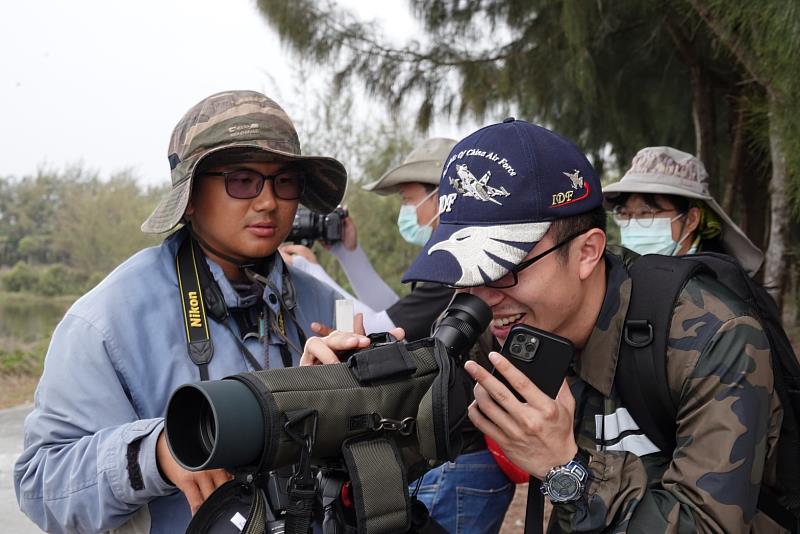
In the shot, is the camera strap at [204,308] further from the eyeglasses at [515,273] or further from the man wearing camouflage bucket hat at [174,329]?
the eyeglasses at [515,273]

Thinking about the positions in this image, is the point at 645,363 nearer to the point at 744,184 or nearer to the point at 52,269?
the point at 744,184

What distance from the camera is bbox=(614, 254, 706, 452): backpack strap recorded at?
1.64 m

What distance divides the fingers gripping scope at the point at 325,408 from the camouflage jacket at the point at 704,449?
37 cm

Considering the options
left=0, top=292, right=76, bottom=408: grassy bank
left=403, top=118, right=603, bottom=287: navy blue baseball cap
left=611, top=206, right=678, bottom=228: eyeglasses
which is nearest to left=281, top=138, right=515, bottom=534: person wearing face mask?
→ left=403, top=118, right=603, bottom=287: navy blue baseball cap

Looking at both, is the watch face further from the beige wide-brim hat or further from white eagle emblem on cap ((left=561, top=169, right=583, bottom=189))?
the beige wide-brim hat

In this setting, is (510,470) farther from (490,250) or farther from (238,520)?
(238,520)

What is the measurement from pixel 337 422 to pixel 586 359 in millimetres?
709

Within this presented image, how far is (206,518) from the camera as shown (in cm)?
139

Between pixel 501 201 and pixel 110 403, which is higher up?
pixel 501 201

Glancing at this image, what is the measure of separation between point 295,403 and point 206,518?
0.96 feet

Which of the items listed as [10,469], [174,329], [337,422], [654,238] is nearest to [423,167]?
[654,238]

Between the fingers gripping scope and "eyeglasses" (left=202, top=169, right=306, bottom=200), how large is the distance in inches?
23.3

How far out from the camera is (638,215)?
132 inches

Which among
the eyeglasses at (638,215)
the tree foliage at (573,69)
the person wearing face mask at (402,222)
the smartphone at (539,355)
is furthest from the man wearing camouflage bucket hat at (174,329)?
the tree foliage at (573,69)
